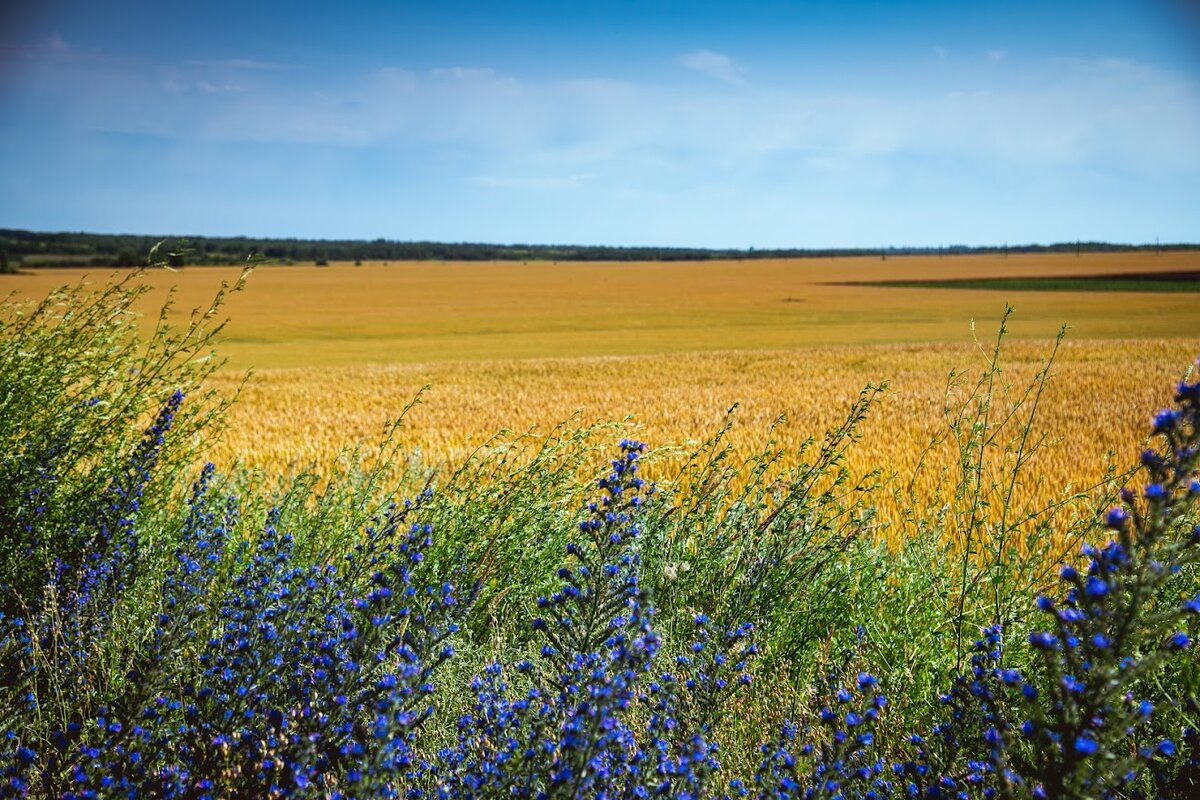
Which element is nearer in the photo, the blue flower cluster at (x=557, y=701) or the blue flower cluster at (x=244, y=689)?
the blue flower cluster at (x=557, y=701)

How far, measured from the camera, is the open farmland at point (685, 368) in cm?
1074

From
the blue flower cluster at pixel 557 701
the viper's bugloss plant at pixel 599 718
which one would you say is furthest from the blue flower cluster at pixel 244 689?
the viper's bugloss plant at pixel 599 718

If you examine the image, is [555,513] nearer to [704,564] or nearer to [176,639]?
[704,564]

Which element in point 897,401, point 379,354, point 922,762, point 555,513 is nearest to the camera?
→ point 922,762

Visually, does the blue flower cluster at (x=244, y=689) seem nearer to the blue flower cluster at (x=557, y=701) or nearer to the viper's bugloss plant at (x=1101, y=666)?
the blue flower cluster at (x=557, y=701)

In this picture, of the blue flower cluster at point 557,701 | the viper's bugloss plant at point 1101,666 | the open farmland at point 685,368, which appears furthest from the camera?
the open farmland at point 685,368

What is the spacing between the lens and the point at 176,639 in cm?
249

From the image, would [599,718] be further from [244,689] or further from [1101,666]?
[244,689]

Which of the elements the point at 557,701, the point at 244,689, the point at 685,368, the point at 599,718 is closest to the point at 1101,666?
the point at 599,718

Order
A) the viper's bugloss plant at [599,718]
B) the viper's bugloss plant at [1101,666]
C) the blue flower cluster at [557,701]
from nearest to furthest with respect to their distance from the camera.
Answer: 1. the viper's bugloss plant at [1101,666]
2. the blue flower cluster at [557,701]
3. the viper's bugloss plant at [599,718]

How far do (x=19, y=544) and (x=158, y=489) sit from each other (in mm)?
908

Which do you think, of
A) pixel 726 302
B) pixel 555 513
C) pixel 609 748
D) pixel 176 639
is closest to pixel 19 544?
pixel 176 639

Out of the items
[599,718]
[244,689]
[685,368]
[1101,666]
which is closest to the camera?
[1101,666]

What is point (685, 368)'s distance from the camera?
21078mm
